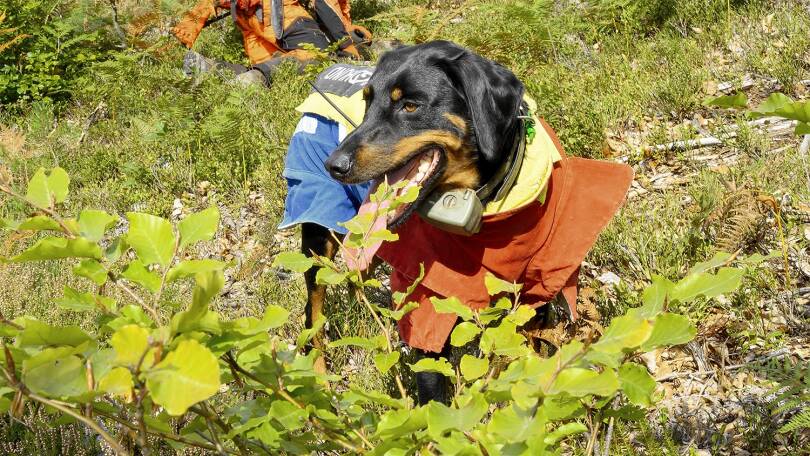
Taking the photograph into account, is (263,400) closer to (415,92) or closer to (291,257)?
(291,257)

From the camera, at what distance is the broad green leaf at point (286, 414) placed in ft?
3.83

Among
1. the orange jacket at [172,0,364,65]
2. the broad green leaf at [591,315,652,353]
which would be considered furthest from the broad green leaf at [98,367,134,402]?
the orange jacket at [172,0,364,65]

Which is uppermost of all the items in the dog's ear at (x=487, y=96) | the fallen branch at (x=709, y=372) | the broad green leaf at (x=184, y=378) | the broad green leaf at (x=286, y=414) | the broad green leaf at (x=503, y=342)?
the broad green leaf at (x=184, y=378)

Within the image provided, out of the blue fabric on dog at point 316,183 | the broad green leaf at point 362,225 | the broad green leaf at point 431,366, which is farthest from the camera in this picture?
the blue fabric on dog at point 316,183

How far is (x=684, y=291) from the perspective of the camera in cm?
112

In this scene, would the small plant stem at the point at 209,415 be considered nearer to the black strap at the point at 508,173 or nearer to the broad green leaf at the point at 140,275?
the broad green leaf at the point at 140,275

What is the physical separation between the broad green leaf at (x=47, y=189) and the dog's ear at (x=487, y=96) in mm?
1758

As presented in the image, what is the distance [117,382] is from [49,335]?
0.14 meters

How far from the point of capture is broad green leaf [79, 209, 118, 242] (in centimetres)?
105

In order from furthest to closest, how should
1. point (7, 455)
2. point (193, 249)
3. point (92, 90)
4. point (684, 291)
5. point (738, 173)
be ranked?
point (92, 90), point (193, 249), point (738, 173), point (7, 455), point (684, 291)

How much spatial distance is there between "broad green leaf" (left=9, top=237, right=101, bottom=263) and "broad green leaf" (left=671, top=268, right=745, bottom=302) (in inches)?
35.0

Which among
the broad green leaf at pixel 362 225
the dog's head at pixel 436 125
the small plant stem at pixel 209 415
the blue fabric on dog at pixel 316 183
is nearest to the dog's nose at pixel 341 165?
the dog's head at pixel 436 125

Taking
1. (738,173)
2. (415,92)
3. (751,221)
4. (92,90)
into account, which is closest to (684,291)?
(415,92)

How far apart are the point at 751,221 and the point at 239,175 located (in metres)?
3.46
